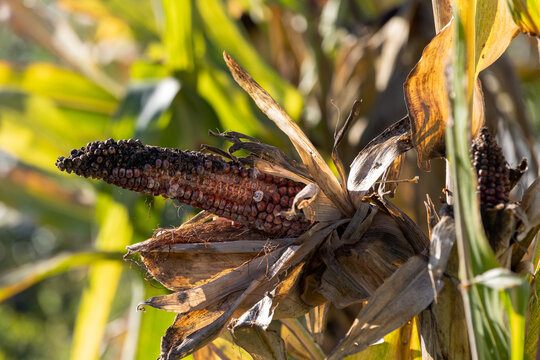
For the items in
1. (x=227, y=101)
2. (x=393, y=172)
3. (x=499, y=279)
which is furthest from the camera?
(x=227, y=101)

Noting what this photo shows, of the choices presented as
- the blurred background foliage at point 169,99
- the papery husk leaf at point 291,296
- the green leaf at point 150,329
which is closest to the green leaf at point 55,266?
the blurred background foliage at point 169,99

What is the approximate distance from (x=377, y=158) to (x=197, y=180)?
175 mm

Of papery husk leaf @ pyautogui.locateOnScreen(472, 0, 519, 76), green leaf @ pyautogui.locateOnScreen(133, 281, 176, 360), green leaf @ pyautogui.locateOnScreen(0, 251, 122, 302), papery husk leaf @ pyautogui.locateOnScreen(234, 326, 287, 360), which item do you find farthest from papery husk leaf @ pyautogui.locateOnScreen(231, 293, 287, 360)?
green leaf @ pyautogui.locateOnScreen(0, 251, 122, 302)

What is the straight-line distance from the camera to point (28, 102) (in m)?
1.46

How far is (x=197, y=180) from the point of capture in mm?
454

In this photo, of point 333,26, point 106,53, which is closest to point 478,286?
point 333,26

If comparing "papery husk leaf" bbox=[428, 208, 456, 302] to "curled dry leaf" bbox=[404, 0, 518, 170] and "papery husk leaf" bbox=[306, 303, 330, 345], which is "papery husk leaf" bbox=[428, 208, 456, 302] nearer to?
"curled dry leaf" bbox=[404, 0, 518, 170]

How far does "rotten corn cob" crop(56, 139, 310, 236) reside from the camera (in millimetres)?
418

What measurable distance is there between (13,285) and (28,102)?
0.66m

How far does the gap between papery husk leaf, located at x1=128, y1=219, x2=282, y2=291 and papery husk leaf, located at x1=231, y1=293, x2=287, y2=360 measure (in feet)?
0.18

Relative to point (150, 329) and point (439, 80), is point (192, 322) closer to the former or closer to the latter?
point (439, 80)

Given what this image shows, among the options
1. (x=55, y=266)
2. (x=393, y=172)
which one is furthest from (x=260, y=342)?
(x=55, y=266)

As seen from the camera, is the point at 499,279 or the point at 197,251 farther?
the point at 197,251

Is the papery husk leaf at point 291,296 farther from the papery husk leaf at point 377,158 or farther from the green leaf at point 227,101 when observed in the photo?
the green leaf at point 227,101
